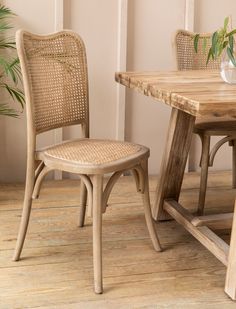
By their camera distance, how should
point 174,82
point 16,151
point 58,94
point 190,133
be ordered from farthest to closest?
point 16,151, point 190,133, point 58,94, point 174,82

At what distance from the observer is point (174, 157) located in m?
2.54

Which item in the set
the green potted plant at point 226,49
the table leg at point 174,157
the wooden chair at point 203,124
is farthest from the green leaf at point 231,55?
the wooden chair at point 203,124

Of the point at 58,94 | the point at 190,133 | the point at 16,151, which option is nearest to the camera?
the point at 58,94

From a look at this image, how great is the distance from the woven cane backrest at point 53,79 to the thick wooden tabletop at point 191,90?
0.20 m

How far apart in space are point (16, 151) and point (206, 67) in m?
1.27

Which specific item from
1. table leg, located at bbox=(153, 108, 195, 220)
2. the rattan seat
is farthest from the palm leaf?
table leg, located at bbox=(153, 108, 195, 220)

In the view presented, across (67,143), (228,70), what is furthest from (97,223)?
(228,70)

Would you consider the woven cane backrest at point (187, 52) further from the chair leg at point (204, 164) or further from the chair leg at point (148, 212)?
the chair leg at point (148, 212)

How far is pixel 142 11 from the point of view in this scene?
329cm

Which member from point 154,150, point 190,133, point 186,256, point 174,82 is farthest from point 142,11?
point 186,256

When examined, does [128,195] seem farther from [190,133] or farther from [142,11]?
[142,11]

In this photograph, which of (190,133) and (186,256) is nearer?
(186,256)

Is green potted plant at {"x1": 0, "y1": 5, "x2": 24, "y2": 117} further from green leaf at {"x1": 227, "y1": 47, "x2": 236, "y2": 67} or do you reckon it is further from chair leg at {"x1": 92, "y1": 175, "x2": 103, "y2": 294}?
green leaf at {"x1": 227, "y1": 47, "x2": 236, "y2": 67}

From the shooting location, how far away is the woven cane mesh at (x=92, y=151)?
6.50 feet
